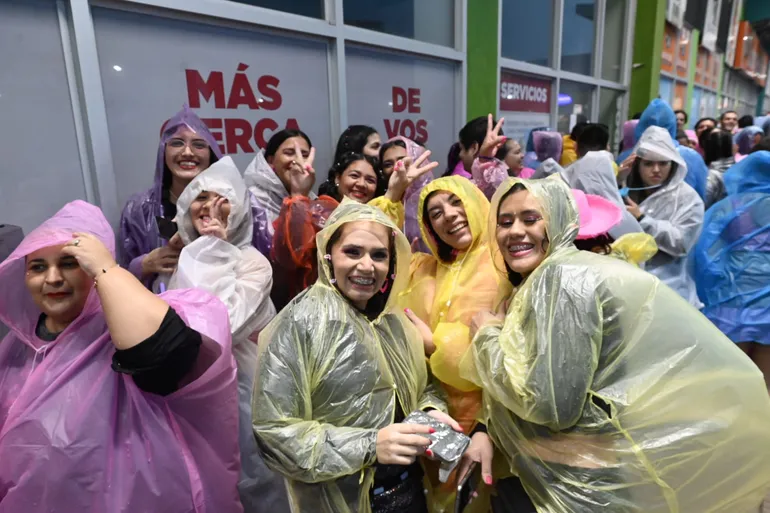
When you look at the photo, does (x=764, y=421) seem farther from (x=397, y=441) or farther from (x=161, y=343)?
(x=161, y=343)

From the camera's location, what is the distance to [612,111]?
7570 mm

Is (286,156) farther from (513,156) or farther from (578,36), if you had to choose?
(578,36)

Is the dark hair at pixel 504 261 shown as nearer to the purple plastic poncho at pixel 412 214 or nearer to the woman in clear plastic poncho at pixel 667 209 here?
the purple plastic poncho at pixel 412 214

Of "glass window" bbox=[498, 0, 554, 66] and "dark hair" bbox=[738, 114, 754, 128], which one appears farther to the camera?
"dark hair" bbox=[738, 114, 754, 128]

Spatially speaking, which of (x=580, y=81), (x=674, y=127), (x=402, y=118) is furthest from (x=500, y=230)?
(x=580, y=81)

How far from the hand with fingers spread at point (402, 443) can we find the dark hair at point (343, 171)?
1.35 meters

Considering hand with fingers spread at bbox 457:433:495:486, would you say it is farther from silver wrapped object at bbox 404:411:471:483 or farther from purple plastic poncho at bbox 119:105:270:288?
purple plastic poncho at bbox 119:105:270:288

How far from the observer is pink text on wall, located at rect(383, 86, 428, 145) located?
363 cm

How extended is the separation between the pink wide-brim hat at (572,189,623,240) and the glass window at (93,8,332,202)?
74.0 inches

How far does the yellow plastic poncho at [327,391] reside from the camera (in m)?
1.09

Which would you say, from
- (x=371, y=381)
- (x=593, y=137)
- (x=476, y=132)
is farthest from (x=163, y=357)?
(x=593, y=137)

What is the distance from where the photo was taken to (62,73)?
1.94m

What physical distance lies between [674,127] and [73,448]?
460 centimetres

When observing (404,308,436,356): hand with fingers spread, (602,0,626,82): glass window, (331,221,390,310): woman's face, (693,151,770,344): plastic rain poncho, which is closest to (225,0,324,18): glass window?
(331,221,390,310): woman's face
